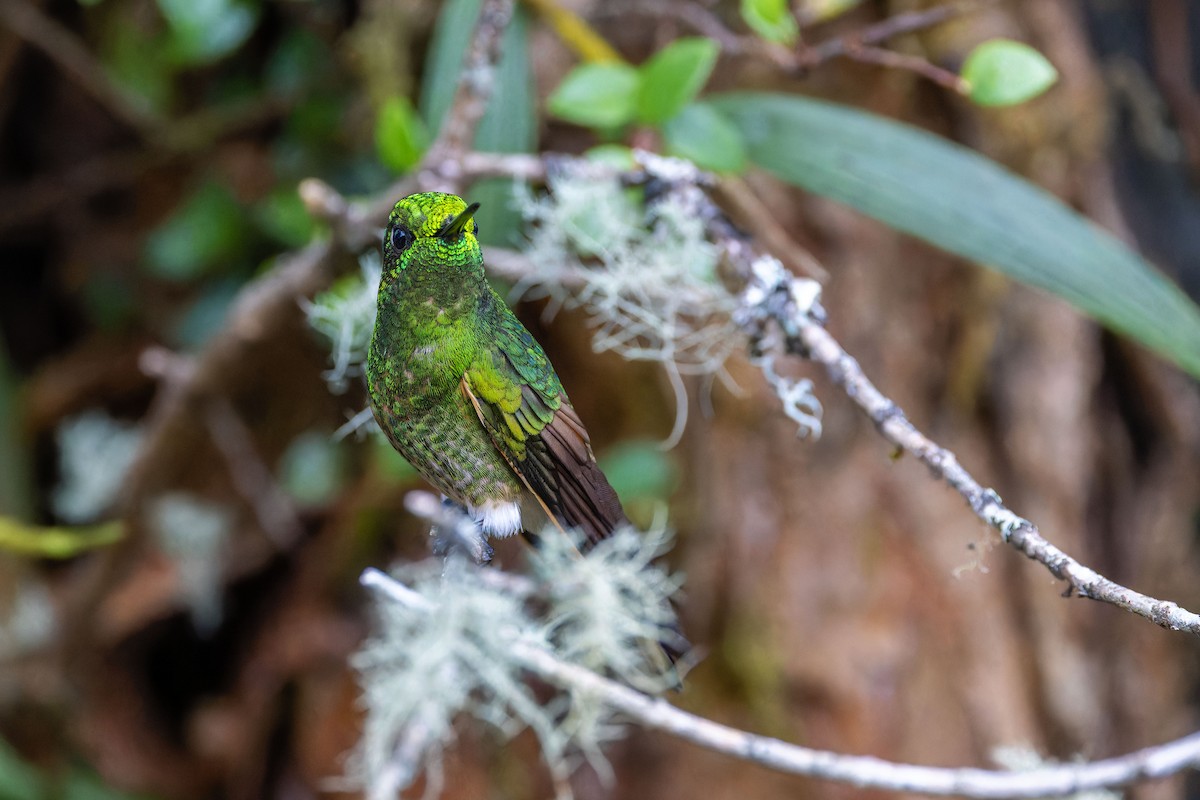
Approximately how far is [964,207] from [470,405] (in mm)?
595

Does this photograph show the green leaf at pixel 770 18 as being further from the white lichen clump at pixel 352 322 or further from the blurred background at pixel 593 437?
the white lichen clump at pixel 352 322

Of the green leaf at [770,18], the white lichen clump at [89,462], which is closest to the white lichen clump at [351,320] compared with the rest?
the green leaf at [770,18]

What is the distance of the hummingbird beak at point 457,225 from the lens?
0.39 metres

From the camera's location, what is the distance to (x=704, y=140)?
934 mm

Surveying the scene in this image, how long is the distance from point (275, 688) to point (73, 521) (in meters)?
0.40

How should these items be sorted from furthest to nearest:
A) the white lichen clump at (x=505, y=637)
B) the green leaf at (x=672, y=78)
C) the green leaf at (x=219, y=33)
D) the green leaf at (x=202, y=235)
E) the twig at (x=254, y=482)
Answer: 1. the green leaf at (x=202, y=235)
2. the twig at (x=254, y=482)
3. the green leaf at (x=219, y=33)
4. the green leaf at (x=672, y=78)
5. the white lichen clump at (x=505, y=637)

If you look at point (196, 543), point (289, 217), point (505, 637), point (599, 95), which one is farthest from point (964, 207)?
point (196, 543)

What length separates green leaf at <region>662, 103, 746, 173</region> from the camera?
93cm

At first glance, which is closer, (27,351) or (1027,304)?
(1027,304)

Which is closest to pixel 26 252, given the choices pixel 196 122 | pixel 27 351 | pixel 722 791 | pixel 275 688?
pixel 27 351

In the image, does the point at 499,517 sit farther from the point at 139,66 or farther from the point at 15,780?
the point at 139,66

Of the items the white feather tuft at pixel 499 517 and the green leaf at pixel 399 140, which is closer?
the white feather tuft at pixel 499 517

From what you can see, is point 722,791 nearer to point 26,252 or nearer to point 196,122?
point 196,122

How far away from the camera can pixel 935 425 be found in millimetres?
1440
